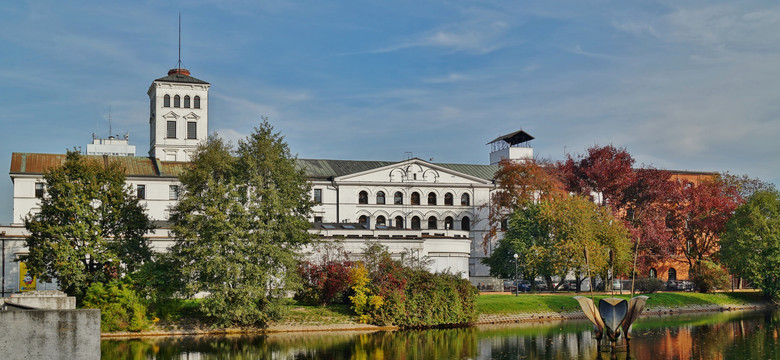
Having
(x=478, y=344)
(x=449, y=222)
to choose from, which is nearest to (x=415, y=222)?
(x=449, y=222)

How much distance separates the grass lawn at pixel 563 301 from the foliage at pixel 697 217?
31.3ft

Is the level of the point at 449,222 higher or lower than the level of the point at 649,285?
higher

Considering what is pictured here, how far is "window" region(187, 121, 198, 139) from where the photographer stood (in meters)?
89.0

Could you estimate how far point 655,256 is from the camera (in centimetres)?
7488

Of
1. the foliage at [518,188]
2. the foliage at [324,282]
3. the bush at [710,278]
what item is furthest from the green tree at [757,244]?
the foliage at [324,282]

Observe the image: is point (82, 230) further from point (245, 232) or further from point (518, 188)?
point (518, 188)

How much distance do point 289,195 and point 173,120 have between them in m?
44.9

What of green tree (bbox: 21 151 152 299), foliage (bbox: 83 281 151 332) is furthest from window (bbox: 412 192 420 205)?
foliage (bbox: 83 281 151 332)

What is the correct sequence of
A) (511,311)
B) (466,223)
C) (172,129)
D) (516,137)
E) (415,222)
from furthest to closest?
(516,137) < (172,129) < (466,223) < (415,222) < (511,311)

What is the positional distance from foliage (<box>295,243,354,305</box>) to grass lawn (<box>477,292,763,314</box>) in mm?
9445

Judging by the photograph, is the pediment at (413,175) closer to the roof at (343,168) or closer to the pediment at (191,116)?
the roof at (343,168)

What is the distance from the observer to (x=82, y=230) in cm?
4488

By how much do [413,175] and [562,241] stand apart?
24.5m

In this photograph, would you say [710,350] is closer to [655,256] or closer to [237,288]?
[237,288]
